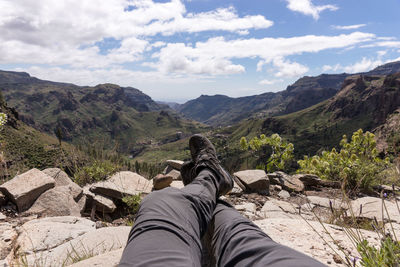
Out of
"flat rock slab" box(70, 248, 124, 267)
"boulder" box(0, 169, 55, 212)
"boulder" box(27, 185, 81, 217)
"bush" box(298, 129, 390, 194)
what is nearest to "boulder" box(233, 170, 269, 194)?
"bush" box(298, 129, 390, 194)

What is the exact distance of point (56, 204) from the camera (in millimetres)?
5082

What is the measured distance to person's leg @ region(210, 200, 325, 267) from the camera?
5.53 feet

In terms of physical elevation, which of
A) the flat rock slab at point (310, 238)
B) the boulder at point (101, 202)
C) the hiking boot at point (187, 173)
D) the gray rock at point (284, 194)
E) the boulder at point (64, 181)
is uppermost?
the hiking boot at point (187, 173)

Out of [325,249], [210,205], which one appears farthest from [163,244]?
[325,249]

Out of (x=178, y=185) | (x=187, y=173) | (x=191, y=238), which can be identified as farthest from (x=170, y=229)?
(x=178, y=185)

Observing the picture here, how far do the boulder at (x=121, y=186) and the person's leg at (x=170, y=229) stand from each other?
10.2 ft

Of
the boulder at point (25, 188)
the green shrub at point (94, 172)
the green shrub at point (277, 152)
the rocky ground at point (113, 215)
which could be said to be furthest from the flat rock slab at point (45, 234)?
the green shrub at point (277, 152)

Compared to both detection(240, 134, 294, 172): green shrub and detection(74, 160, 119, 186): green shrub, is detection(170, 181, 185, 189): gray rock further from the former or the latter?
detection(240, 134, 294, 172): green shrub

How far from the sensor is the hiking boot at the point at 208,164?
14.4 ft

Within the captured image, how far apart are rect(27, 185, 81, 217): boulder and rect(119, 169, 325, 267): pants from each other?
11.7 ft

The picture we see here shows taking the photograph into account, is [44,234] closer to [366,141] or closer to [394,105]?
[366,141]

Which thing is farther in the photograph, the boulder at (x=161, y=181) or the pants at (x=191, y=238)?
the boulder at (x=161, y=181)

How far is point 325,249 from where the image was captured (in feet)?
9.62

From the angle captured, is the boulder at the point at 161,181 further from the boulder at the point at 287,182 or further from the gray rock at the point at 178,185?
the boulder at the point at 287,182
